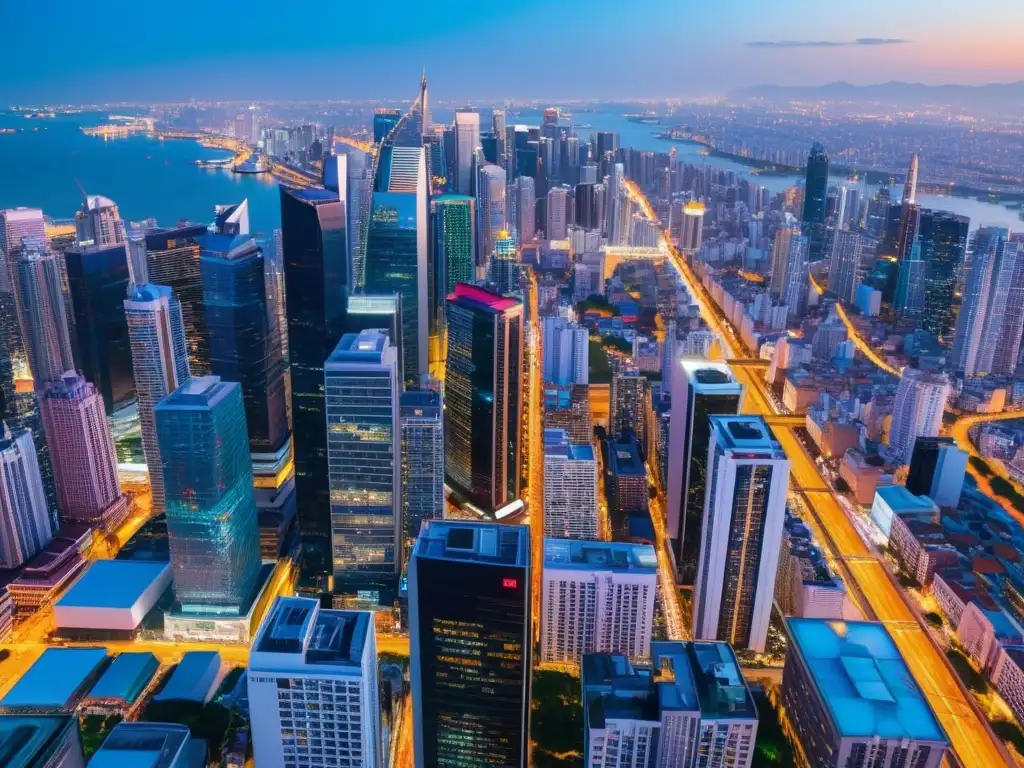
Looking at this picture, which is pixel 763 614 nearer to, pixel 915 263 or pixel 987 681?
pixel 987 681

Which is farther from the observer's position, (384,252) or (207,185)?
(207,185)

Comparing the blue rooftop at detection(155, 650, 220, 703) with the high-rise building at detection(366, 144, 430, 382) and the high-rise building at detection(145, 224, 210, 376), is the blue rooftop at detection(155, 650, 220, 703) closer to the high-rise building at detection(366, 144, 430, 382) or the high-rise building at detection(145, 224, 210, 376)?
the high-rise building at detection(145, 224, 210, 376)

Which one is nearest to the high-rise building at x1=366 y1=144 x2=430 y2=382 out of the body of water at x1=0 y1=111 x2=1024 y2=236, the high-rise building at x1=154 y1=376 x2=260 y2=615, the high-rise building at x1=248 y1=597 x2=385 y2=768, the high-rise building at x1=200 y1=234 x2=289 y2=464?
the high-rise building at x1=200 y1=234 x2=289 y2=464

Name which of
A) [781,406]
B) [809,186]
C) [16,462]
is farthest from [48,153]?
[809,186]

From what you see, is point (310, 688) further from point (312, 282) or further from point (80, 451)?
point (312, 282)

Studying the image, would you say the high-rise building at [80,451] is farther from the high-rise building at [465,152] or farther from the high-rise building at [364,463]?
the high-rise building at [465,152]

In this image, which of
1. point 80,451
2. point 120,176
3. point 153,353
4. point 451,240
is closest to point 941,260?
point 451,240
